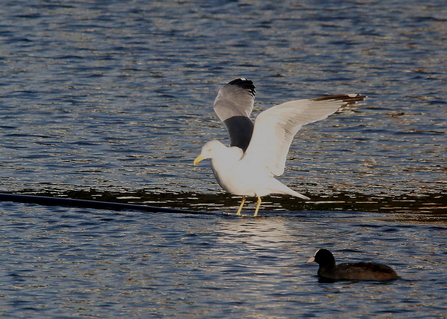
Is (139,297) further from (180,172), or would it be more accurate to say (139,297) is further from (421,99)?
(421,99)

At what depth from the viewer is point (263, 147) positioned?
454 inches

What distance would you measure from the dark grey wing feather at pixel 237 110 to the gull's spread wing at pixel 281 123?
0.52 m

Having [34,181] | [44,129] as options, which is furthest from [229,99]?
[44,129]

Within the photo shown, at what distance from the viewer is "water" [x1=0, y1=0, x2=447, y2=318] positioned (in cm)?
872

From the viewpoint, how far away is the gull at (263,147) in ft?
36.2

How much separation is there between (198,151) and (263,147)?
337cm

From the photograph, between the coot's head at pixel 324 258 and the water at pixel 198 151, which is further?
the coot's head at pixel 324 258

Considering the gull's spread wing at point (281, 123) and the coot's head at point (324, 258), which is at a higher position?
the gull's spread wing at point (281, 123)

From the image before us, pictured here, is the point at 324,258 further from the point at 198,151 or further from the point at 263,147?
the point at 198,151

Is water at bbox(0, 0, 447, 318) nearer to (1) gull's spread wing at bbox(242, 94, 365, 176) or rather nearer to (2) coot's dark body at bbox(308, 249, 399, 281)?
(2) coot's dark body at bbox(308, 249, 399, 281)

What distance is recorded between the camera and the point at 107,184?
42.5 ft

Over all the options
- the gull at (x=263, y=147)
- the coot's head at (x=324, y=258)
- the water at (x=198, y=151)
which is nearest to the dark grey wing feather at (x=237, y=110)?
the gull at (x=263, y=147)

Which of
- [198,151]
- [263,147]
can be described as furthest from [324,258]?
[198,151]

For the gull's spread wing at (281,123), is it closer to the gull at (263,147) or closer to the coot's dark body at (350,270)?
the gull at (263,147)
